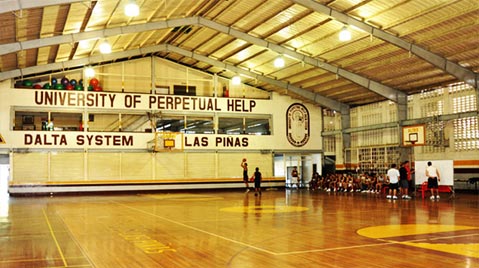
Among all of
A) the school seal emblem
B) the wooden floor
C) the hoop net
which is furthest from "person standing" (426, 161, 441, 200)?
the hoop net

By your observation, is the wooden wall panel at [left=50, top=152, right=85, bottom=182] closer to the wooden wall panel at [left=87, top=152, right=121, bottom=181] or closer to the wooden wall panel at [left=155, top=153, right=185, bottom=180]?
the wooden wall panel at [left=87, top=152, right=121, bottom=181]

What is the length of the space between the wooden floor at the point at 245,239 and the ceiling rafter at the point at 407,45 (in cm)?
903

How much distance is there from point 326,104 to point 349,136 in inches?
111

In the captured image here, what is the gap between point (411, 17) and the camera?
19594 millimetres

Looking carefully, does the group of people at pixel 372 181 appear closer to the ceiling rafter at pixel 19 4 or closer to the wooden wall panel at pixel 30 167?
the wooden wall panel at pixel 30 167

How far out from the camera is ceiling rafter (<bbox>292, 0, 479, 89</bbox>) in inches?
795

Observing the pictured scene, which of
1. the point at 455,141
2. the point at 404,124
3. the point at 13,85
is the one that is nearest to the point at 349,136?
the point at 404,124

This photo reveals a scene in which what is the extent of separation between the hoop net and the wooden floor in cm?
1504

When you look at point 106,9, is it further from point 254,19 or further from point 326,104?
point 326,104

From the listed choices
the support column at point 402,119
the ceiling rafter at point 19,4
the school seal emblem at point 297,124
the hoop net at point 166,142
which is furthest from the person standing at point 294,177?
the ceiling rafter at point 19,4

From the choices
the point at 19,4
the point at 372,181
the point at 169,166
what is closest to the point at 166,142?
the point at 169,166

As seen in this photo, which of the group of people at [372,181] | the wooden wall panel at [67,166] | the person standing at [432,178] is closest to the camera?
the person standing at [432,178]

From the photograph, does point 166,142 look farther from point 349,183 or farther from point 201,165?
point 349,183

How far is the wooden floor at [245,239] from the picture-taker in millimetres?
7707
